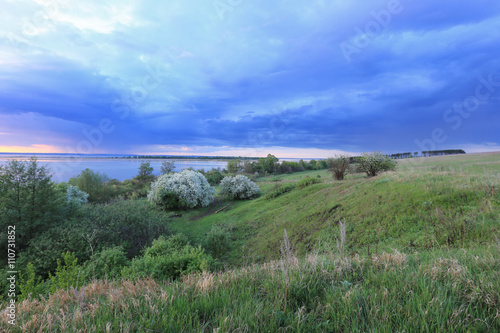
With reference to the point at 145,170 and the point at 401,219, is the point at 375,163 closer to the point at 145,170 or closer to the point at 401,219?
the point at 401,219

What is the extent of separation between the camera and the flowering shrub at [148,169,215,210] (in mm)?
28094

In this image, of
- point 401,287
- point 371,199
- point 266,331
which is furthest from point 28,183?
point 371,199

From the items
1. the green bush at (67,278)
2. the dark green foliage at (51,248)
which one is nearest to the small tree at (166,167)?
the dark green foliage at (51,248)

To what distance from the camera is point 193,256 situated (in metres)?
8.73

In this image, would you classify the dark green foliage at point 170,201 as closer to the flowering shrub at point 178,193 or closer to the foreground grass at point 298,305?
the flowering shrub at point 178,193

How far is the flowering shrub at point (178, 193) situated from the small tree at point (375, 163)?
69.3ft

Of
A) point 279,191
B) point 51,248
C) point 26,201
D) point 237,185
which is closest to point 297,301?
point 51,248

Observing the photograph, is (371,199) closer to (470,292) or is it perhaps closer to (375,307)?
(470,292)

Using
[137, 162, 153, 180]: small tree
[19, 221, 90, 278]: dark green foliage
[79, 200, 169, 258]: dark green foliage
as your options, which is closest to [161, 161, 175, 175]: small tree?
[137, 162, 153, 180]: small tree

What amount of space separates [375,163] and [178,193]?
2496 cm

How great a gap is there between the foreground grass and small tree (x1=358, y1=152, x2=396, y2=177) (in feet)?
81.0

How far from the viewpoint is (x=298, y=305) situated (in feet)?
8.36

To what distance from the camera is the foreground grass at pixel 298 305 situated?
1.98m

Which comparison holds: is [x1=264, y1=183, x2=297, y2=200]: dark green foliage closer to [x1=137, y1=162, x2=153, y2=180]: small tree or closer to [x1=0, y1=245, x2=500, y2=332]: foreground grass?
[x1=0, y1=245, x2=500, y2=332]: foreground grass
